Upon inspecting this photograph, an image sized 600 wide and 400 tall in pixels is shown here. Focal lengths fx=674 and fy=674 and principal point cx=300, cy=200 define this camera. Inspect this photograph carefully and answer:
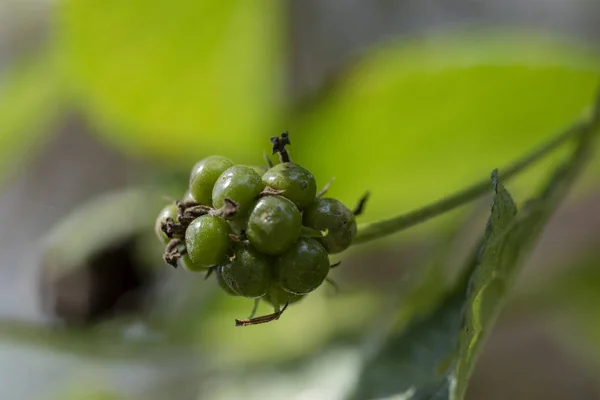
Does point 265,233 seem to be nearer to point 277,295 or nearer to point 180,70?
point 277,295

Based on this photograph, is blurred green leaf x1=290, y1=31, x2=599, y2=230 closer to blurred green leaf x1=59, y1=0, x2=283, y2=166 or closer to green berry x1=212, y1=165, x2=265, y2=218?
blurred green leaf x1=59, y1=0, x2=283, y2=166

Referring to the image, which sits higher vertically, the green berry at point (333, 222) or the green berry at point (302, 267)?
the green berry at point (333, 222)

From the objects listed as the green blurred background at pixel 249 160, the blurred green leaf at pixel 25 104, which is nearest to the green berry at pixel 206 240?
the green blurred background at pixel 249 160

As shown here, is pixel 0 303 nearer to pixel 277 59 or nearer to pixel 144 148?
pixel 144 148

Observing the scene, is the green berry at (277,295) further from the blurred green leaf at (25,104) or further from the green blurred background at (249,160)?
the blurred green leaf at (25,104)

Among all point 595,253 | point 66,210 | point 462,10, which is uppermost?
point 462,10

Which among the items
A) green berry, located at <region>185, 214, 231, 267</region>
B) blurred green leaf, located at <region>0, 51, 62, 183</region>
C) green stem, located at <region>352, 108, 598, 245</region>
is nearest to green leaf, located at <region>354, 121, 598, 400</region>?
green stem, located at <region>352, 108, 598, 245</region>

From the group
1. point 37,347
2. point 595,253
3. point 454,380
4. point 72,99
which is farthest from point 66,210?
point 454,380

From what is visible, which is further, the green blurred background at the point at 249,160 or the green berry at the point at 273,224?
the green blurred background at the point at 249,160
